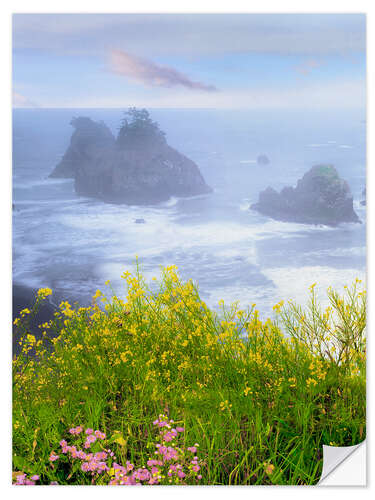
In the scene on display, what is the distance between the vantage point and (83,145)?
327cm

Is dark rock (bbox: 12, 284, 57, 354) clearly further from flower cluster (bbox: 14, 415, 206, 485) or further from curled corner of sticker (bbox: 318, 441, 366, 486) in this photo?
curled corner of sticker (bbox: 318, 441, 366, 486)

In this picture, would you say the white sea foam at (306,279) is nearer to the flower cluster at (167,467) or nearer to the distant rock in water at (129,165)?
the distant rock in water at (129,165)

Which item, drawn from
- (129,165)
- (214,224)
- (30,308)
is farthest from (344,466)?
(129,165)

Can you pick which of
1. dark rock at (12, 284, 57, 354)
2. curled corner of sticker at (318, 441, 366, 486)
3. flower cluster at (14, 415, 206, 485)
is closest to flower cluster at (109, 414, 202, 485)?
flower cluster at (14, 415, 206, 485)

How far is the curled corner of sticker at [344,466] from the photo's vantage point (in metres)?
3.00

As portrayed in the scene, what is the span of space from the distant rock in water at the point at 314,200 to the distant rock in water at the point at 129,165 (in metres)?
0.42

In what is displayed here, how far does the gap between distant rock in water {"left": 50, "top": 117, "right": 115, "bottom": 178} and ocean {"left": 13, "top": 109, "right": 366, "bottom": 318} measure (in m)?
0.04

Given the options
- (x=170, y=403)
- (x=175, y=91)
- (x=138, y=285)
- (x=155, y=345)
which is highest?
(x=175, y=91)

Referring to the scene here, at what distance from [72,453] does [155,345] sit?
2.62 ft

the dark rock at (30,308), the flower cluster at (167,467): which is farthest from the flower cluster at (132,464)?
the dark rock at (30,308)
